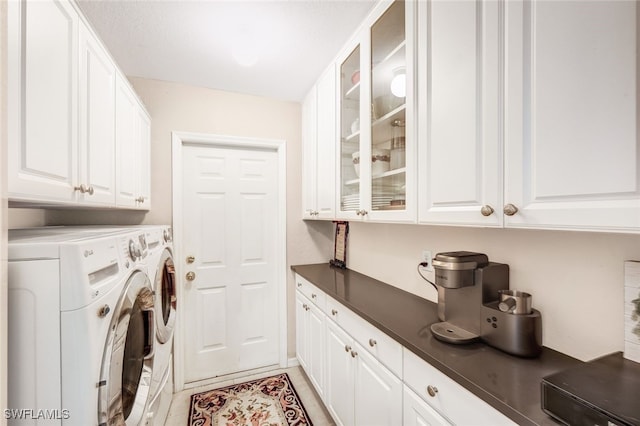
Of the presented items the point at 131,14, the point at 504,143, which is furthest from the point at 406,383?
the point at 131,14

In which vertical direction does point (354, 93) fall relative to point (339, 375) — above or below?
above

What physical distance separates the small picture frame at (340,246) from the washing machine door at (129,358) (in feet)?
5.14

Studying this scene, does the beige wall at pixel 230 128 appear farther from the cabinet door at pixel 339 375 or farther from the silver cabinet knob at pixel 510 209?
the silver cabinet knob at pixel 510 209

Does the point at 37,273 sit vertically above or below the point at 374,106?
below

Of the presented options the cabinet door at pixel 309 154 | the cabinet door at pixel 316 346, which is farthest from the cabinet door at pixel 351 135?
the cabinet door at pixel 316 346

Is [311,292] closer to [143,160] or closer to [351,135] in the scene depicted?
[351,135]

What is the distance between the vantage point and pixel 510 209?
82 cm

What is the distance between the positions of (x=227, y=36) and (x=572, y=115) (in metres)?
1.76

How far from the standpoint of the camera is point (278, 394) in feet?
7.08

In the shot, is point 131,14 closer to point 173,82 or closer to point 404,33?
point 173,82

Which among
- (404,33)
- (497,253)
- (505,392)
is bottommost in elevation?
(505,392)

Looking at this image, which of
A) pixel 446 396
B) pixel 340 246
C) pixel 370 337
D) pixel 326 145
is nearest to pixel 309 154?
pixel 326 145

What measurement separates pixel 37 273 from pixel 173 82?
2.06 m

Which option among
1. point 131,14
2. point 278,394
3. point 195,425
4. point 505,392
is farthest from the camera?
point 278,394
